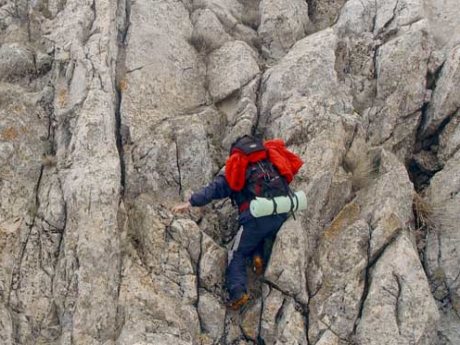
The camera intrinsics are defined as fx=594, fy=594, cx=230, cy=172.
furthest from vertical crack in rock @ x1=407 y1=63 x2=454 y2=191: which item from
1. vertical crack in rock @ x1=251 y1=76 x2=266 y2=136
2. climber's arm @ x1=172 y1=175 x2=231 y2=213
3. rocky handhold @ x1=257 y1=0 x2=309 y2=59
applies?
climber's arm @ x1=172 y1=175 x2=231 y2=213

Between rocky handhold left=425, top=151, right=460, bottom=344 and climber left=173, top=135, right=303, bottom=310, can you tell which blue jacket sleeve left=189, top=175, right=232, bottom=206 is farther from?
rocky handhold left=425, top=151, right=460, bottom=344

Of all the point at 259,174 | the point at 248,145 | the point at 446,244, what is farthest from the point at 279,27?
the point at 446,244

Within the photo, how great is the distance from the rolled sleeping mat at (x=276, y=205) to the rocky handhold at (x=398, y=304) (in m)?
2.20

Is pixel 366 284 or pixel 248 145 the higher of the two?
pixel 248 145

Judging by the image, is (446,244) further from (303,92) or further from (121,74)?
(121,74)

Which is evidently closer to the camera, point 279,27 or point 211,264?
point 211,264

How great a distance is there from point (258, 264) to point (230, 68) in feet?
18.6

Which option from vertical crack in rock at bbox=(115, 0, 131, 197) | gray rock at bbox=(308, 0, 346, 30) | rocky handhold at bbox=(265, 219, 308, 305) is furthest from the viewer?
gray rock at bbox=(308, 0, 346, 30)

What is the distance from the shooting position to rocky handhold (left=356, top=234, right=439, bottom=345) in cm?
1202

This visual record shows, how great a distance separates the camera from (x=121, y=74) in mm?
14609

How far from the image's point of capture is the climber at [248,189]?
487 inches

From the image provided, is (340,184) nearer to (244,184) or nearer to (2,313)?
(244,184)

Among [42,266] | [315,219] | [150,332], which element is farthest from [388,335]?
[42,266]

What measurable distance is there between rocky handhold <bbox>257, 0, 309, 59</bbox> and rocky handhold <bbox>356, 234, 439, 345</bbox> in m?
7.06
